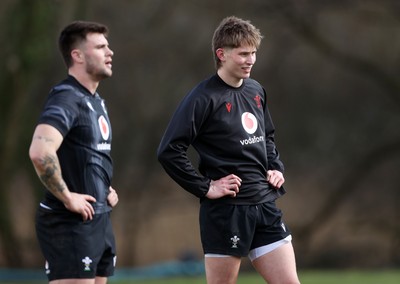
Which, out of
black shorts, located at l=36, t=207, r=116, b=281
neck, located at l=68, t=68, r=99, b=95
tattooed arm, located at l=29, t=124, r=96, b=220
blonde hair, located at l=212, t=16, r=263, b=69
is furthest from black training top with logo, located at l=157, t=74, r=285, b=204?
tattooed arm, located at l=29, t=124, r=96, b=220

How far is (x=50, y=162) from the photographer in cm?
552

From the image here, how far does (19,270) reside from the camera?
66.5ft

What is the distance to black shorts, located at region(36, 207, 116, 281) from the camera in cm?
566

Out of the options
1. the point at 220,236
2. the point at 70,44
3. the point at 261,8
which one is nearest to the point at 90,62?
the point at 70,44

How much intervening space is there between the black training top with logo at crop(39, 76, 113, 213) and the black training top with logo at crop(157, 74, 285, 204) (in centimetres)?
60

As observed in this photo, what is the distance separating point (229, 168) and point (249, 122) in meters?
0.33

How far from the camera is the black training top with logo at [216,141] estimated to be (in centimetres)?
629

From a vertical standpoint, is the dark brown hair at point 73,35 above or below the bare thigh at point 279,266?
above

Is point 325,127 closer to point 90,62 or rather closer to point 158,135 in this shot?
point 158,135

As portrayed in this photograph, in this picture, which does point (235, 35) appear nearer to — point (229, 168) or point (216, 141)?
point (216, 141)

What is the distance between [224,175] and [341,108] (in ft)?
52.7

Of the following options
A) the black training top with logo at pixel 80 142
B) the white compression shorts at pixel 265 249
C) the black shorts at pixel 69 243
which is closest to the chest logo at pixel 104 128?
the black training top with logo at pixel 80 142

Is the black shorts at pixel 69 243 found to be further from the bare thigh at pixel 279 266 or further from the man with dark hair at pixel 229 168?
the bare thigh at pixel 279 266

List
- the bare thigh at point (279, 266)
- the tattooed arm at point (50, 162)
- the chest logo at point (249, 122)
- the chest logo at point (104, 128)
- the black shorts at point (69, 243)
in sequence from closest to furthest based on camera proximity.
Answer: the tattooed arm at point (50, 162)
the black shorts at point (69, 243)
the chest logo at point (104, 128)
the bare thigh at point (279, 266)
the chest logo at point (249, 122)
